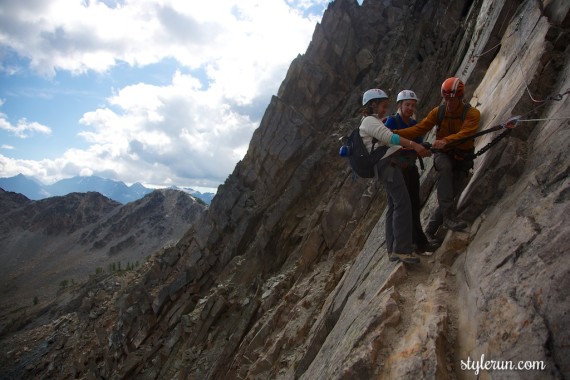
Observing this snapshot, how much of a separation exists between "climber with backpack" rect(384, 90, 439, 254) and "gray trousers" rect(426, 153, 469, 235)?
0.60 metres

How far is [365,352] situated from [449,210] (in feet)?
11.7

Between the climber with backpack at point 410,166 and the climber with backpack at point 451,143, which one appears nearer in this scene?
the climber with backpack at point 451,143

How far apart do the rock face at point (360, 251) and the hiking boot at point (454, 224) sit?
17cm

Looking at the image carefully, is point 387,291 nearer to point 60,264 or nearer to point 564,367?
point 564,367

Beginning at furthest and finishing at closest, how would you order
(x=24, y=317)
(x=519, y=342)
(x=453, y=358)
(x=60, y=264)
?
(x=60, y=264) < (x=24, y=317) < (x=453, y=358) < (x=519, y=342)

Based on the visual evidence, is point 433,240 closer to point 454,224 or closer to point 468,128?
point 454,224

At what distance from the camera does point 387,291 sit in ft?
24.0

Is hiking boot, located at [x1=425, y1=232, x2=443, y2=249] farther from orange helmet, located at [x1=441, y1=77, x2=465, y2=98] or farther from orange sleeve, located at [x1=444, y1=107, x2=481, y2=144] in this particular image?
orange helmet, located at [x1=441, y1=77, x2=465, y2=98]

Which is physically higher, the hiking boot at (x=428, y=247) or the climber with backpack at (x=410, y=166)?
the climber with backpack at (x=410, y=166)

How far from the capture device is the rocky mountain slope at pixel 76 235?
12637 centimetres

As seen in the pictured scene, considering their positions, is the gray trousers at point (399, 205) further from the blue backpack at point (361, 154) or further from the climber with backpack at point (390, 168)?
the blue backpack at point (361, 154)

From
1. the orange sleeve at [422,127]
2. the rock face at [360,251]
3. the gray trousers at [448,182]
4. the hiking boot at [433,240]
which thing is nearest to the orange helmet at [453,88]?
the orange sleeve at [422,127]

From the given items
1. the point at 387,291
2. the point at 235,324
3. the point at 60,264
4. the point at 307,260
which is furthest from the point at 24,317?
the point at 387,291

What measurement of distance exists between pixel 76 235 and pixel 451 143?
595 feet
